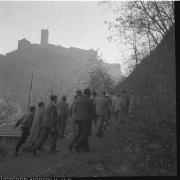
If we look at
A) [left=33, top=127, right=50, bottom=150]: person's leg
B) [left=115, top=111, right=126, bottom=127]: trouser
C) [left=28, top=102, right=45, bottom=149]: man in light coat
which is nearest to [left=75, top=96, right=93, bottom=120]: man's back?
[left=33, top=127, right=50, bottom=150]: person's leg

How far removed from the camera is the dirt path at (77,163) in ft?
28.6

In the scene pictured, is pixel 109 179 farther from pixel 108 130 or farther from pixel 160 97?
pixel 160 97

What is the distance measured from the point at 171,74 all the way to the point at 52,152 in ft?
23.9

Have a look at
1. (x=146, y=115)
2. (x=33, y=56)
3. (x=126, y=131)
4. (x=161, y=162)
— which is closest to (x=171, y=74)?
(x=146, y=115)

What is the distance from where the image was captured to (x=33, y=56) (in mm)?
77688

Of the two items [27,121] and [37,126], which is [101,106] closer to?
[37,126]

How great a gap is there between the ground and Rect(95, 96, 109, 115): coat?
1.30 meters

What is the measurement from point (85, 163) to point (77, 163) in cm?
27

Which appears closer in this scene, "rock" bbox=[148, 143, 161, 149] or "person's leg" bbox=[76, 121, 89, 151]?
"person's leg" bbox=[76, 121, 89, 151]

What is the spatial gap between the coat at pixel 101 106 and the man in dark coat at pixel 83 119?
7.86 ft

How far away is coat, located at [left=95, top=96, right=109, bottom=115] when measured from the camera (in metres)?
12.5

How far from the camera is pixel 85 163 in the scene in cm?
907

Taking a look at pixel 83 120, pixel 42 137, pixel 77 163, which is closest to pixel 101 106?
pixel 83 120

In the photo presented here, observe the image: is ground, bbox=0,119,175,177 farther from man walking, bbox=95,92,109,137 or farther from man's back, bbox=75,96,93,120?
man's back, bbox=75,96,93,120
